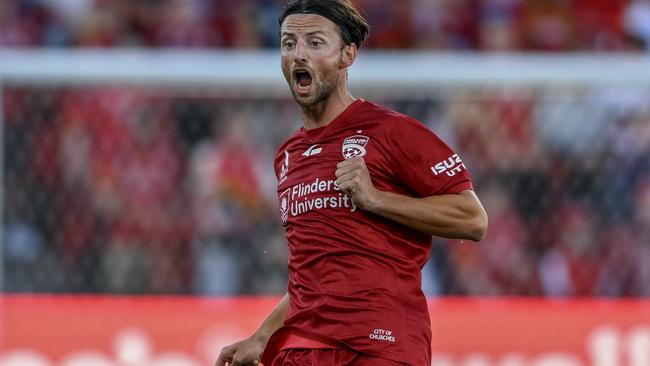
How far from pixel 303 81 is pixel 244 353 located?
0.88 meters

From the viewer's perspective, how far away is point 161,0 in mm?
9500

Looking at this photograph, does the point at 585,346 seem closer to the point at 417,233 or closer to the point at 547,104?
the point at 547,104

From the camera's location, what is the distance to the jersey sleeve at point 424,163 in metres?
3.69

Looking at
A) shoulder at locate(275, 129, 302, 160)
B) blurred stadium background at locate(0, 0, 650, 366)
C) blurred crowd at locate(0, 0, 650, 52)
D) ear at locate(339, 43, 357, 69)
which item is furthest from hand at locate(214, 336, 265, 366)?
blurred crowd at locate(0, 0, 650, 52)

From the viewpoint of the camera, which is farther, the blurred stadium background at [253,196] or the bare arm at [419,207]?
the blurred stadium background at [253,196]

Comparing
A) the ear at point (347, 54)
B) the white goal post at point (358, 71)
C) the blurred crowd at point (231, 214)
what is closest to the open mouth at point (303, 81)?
the ear at point (347, 54)

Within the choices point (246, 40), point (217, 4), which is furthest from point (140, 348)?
point (217, 4)

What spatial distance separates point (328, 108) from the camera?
3.95 metres

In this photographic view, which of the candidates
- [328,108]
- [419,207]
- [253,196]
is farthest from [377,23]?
[419,207]

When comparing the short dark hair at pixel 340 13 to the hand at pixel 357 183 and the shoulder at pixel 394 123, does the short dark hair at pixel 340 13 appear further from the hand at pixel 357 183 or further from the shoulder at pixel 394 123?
the hand at pixel 357 183

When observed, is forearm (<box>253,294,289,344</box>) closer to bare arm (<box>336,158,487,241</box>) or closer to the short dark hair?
bare arm (<box>336,158,487,241</box>)

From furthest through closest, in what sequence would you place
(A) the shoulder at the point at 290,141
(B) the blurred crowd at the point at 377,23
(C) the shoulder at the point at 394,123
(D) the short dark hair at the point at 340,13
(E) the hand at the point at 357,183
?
(B) the blurred crowd at the point at 377,23 < (A) the shoulder at the point at 290,141 < (D) the short dark hair at the point at 340,13 < (C) the shoulder at the point at 394,123 < (E) the hand at the point at 357,183

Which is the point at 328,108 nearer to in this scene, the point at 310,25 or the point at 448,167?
the point at 310,25

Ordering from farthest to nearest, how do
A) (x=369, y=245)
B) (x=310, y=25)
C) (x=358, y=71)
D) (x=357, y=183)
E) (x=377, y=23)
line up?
(x=377, y=23) < (x=358, y=71) < (x=310, y=25) < (x=369, y=245) < (x=357, y=183)
